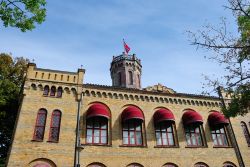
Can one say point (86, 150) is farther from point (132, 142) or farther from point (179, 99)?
point (179, 99)

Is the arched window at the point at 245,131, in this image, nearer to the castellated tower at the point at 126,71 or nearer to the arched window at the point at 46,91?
the castellated tower at the point at 126,71

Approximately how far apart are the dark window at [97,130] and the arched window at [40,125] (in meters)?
3.68

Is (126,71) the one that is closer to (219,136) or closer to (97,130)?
(219,136)

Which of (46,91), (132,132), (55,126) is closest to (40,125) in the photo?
(55,126)

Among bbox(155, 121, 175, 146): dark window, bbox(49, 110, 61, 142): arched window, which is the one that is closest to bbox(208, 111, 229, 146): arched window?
bbox(155, 121, 175, 146): dark window

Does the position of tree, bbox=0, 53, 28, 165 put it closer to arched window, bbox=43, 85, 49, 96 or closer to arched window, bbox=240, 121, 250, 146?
arched window, bbox=43, 85, 49, 96

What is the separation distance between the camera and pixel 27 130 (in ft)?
60.8

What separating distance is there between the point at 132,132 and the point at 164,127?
337 cm

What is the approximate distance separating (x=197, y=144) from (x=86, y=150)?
10908 mm

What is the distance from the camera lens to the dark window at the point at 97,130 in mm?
20328

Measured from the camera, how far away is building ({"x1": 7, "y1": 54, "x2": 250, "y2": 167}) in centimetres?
1864

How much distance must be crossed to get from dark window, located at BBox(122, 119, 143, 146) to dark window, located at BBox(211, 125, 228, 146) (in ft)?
26.3

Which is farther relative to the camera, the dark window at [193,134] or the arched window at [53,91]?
the dark window at [193,134]

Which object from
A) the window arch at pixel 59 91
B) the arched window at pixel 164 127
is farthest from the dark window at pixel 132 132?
the window arch at pixel 59 91
